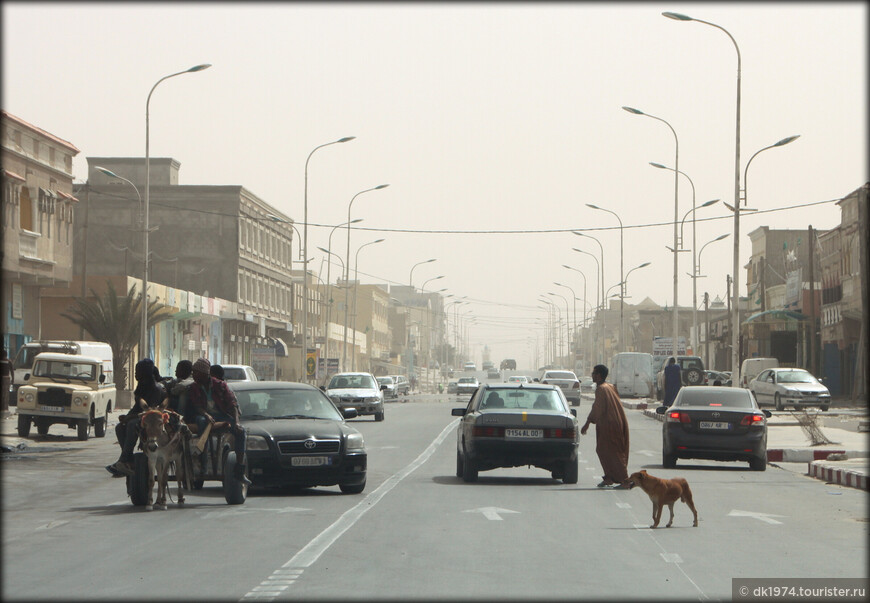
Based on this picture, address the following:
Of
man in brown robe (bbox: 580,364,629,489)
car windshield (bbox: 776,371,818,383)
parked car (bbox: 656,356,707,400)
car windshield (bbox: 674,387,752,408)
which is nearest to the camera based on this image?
man in brown robe (bbox: 580,364,629,489)

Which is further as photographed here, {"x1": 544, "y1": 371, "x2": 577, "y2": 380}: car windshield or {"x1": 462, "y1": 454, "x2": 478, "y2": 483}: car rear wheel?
{"x1": 544, "y1": 371, "x2": 577, "y2": 380}: car windshield

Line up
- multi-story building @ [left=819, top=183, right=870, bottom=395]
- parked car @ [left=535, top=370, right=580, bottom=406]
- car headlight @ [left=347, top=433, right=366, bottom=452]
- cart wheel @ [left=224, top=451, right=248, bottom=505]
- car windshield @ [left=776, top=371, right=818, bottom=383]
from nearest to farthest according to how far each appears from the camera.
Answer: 1. cart wheel @ [left=224, top=451, right=248, bottom=505]
2. car headlight @ [left=347, top=433, right=366, bottom=452]
3. car windshield @ [left=776, top=371, right=818, bottom=383]
4. parked car @ [left=535, top=370, right=580, bottom=406]
5. multi-story building @ [left=819, top=183, right=870, bottom=395]

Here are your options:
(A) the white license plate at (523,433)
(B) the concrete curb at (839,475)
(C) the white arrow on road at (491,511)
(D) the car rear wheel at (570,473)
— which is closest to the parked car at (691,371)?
(B) the concrete curb at (839,475)

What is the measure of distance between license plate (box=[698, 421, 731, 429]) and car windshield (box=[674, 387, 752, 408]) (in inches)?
17.8

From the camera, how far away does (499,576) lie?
31.4ft

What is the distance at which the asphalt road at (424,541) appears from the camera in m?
9.11

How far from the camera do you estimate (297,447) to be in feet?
55.0

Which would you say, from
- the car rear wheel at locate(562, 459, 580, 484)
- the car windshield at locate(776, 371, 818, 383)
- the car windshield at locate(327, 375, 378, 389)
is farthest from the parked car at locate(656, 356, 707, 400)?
the car rear wheel at locate(562, 459, 580, 484)

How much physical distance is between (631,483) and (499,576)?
4.99m

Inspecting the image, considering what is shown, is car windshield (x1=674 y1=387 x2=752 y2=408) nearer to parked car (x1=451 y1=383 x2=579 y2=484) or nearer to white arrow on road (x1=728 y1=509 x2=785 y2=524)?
parked car (x1=451 y1=383 x2=579 y2=484)

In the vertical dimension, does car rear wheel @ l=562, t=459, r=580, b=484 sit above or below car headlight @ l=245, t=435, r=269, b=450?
below

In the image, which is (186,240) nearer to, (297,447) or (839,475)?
(839,475)

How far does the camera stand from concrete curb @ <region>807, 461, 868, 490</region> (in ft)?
66.8

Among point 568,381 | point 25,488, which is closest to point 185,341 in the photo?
point 568,381
